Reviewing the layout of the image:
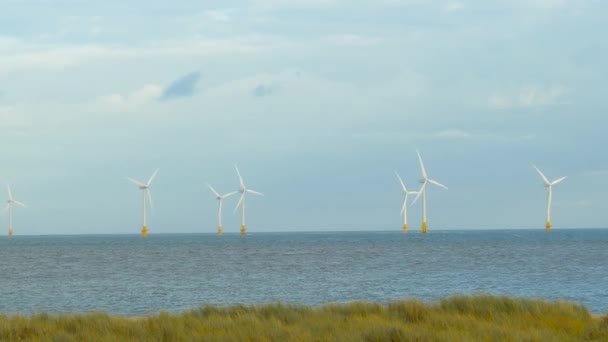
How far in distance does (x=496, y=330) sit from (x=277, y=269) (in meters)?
54.9

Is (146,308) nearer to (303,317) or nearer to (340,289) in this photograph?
(340,289)

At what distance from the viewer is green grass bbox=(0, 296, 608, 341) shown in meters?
18.0

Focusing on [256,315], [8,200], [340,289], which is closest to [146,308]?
[340,289]

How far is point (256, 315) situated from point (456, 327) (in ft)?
17.5

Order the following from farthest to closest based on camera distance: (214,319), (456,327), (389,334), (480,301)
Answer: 1. (480,301)
2. (214,319)
3. (456,327)
4. (389,334)

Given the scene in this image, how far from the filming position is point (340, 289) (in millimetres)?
48500

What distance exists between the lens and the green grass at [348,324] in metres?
18.0

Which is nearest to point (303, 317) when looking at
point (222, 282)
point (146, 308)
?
point (146, 308)

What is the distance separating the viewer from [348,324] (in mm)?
20000

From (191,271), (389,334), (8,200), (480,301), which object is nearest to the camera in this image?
(389,334)

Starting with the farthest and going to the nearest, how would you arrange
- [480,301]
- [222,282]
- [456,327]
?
[222,282] < [480,301] < [456,327]

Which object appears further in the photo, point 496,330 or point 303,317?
point 303,317

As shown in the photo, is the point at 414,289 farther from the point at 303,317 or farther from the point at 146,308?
the point at 303,317

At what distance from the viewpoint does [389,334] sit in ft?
58.2
